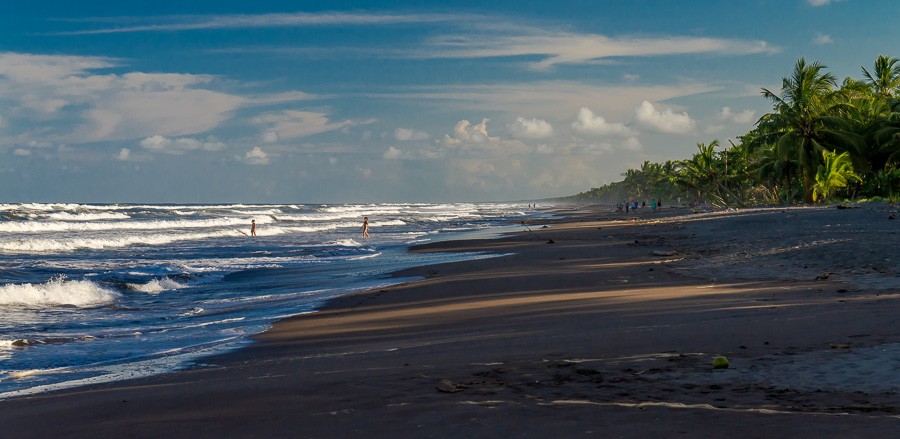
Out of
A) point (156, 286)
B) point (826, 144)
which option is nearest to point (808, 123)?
point (826, 144)

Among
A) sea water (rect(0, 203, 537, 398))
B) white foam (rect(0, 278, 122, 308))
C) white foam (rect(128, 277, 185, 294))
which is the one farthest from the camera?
white foam (rect(128, 277, 185, 294))

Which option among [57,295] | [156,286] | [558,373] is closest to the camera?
[558,373]

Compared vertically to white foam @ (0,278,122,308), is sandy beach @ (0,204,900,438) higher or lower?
lower

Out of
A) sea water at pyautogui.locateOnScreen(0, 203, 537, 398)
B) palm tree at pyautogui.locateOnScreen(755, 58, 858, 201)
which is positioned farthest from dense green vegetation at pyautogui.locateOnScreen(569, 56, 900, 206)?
sea water at pyautogui.locateOnScreen(0, 203, 537, 398)

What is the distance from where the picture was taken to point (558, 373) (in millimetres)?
6391

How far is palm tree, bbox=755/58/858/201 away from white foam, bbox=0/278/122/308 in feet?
135

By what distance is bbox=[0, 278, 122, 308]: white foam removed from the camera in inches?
659

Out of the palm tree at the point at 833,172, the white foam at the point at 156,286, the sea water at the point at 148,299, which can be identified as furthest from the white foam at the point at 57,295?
the palm tree at the point at 833,172

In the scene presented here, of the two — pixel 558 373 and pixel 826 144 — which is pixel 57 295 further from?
pixel 826 144

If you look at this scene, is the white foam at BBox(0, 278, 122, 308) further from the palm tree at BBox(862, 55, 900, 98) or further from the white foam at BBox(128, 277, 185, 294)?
the palm tree at BBox(862, 55, 900, 98)

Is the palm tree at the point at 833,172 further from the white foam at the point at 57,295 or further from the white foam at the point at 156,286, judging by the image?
the white foam at the point at 57,295

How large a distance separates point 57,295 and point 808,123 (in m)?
43.5

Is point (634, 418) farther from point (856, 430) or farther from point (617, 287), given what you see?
point (617, 287)

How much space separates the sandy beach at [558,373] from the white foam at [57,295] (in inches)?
269
